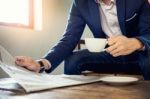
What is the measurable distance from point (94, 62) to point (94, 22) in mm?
189

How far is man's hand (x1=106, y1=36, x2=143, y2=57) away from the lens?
119 cm

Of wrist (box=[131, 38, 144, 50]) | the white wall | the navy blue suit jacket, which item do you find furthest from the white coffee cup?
the white wall

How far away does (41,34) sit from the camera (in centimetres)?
261

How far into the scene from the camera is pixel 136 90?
0.93 meters

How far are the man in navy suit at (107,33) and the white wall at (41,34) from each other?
39.4 inches

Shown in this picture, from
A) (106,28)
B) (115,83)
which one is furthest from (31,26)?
(115,83)

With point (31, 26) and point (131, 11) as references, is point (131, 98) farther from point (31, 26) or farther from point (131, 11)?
point (31, 26)

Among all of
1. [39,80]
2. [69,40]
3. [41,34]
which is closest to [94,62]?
[69,40]

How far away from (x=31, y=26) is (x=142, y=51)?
4.75 feet

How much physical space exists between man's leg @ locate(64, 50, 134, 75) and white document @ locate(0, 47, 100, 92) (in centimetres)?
35

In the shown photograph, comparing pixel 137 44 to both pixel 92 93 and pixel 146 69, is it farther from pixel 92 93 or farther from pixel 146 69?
pixel 92 93

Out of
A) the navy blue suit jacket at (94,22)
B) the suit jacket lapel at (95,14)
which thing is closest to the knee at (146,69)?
the navy blue suit jacket at (94,22)

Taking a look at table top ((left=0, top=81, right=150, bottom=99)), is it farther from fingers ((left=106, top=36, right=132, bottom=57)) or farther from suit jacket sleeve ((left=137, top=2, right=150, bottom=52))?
suit jacket sleeve ((left=137, top=2, right=150, bottom=52))

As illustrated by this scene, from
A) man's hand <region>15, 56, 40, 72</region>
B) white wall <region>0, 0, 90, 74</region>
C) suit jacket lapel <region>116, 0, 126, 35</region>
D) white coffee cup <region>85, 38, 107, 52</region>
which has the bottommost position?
white wall <region>0, 0, 90, 74</region>
